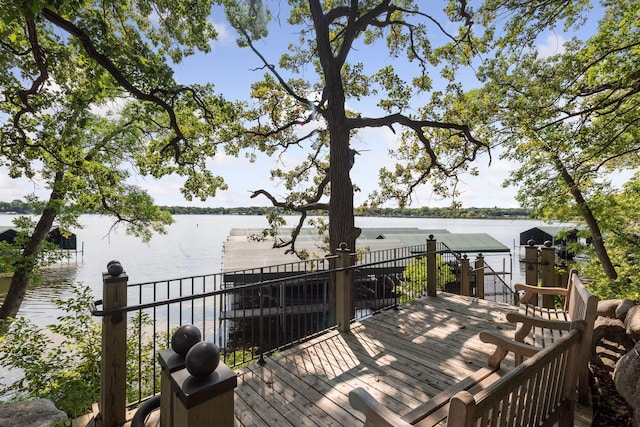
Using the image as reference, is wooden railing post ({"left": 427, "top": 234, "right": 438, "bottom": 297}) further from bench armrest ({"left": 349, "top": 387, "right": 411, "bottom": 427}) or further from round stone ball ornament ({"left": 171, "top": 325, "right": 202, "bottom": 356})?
round stone ball ornament ({"left": 171, "top": 325, "right": 202, "bottom": 356})

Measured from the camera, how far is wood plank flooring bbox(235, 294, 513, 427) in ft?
9.67

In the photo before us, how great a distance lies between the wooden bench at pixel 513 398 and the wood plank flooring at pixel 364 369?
93cm

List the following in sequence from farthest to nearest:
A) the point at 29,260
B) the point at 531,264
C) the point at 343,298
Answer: the point at 29,260 → the point at 531,264 → the point at 343,298

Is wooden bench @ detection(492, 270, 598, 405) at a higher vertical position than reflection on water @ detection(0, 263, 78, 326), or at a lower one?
higher

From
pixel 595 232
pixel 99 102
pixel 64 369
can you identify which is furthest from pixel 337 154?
pixel 595 232

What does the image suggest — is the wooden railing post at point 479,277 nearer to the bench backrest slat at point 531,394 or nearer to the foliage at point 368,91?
the foliage at point 368,91

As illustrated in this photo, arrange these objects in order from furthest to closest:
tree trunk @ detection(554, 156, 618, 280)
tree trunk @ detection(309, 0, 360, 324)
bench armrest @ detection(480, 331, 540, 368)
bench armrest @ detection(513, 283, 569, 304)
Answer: tree trunk @ detection(554, 156, 618, 280)
tree trunk @ detection(309, 0, 360, 324)
bench armrest @ detection(513, 283, 569, 304)
bench armrest @ detection(480, 331, 540, 368)

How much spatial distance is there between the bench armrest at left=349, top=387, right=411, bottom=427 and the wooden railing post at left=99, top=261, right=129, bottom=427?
7.94 ft

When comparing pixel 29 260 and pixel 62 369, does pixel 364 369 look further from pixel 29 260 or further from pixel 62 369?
pixel 29 260

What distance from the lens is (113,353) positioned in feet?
9.32

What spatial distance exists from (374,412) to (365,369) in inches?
94.6

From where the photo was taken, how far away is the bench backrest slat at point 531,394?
1309 mm

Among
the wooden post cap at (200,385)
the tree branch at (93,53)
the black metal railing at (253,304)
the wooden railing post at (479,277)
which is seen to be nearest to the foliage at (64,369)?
the black metal railing at (253,304)

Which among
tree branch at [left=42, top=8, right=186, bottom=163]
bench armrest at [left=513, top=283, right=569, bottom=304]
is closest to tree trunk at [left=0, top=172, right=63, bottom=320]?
tree branch at [left=42, top=8, right=186, bottom=163]
